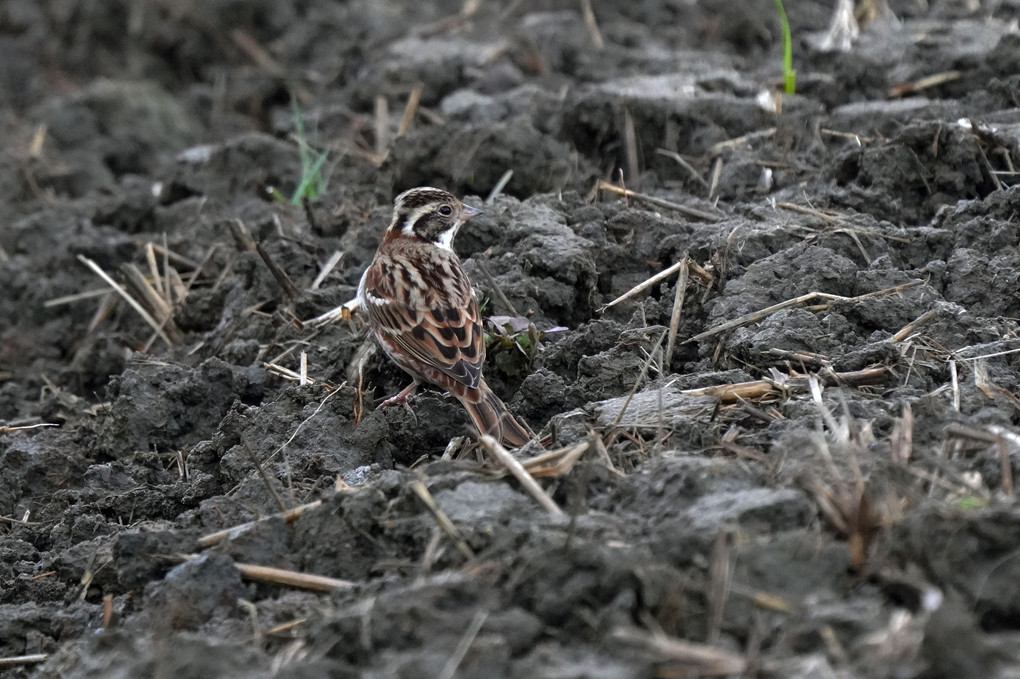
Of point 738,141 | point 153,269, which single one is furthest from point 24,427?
point 738,141

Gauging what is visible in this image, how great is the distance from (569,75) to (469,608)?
6976mm

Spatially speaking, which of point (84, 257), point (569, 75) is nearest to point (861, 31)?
point (569, 75)

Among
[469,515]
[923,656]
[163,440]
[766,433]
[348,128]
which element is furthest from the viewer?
[348,128]

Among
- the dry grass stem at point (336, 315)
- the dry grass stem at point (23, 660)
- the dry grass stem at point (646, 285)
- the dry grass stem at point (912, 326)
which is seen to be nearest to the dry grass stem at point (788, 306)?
the dry grass stem at point (912, 326)

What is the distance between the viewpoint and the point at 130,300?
777 cm

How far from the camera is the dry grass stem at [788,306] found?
566 cm

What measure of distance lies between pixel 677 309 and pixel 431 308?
43.7 inches

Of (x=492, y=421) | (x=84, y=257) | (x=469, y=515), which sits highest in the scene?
(x=469, y=515)

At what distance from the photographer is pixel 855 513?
3715mm

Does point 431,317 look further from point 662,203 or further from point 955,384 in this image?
point 955,384

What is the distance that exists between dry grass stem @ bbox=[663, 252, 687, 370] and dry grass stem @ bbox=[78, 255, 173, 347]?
9.99 feet

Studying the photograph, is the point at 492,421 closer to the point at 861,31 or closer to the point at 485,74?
the point at 485,74

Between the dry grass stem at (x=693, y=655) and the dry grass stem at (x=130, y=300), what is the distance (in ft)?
15.8

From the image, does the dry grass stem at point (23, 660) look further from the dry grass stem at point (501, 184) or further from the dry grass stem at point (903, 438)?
the dry grass stem at point (501, 184)
